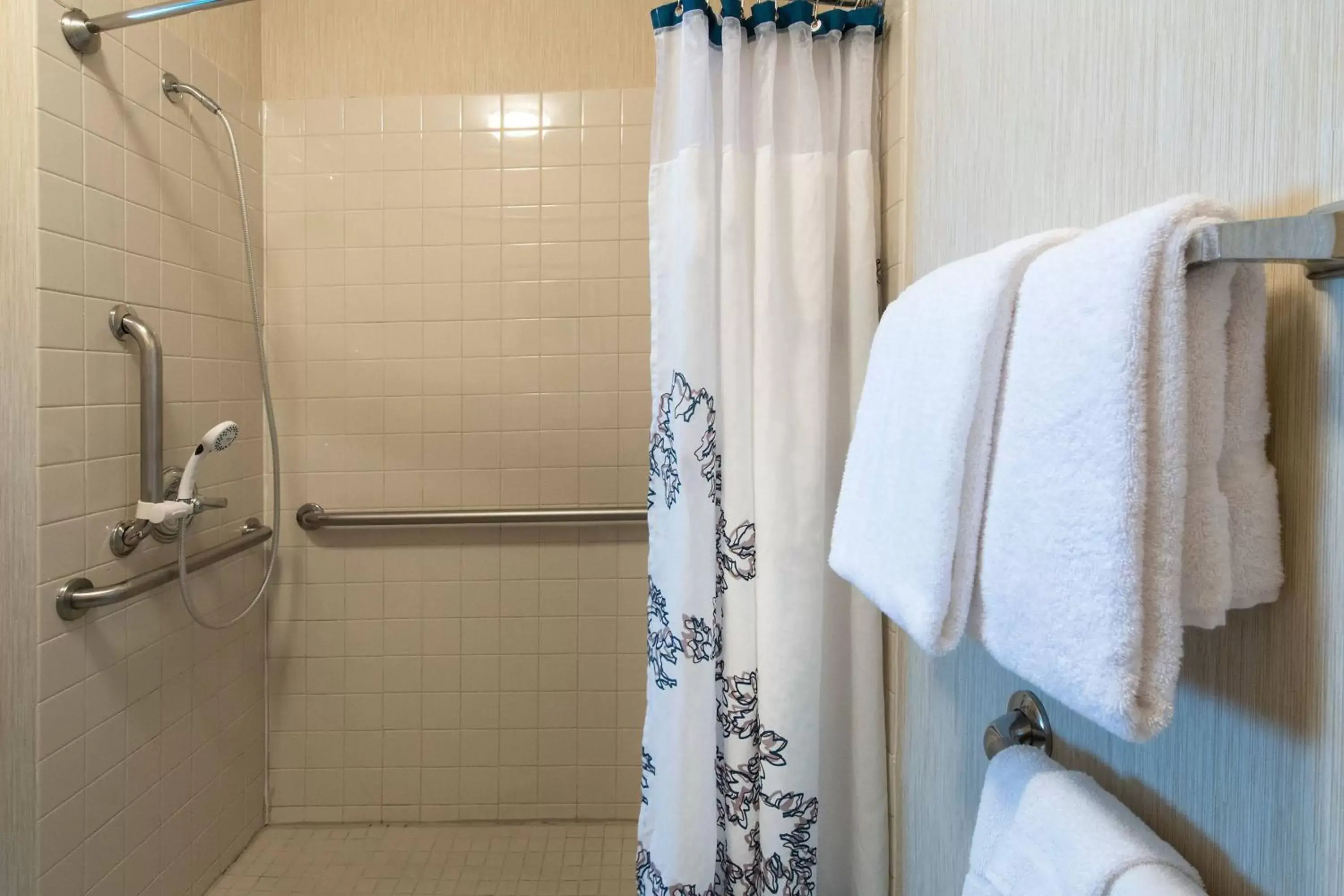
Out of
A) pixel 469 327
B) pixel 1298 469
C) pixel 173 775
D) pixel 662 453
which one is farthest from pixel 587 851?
pixel 1298 469

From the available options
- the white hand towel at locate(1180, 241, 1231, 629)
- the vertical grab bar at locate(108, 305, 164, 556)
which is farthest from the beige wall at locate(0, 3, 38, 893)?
the white hand towel at locate(1180, 241, 1231, 629)

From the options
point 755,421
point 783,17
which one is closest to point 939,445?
point 755,421

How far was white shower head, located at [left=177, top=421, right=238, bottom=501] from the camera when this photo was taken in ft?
4.39

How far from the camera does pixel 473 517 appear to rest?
1734 millimetres

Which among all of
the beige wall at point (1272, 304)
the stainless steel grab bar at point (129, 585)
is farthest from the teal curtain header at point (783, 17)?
the stainless steel grab bar at point (129, 585)

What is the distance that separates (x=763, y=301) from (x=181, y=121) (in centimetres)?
130

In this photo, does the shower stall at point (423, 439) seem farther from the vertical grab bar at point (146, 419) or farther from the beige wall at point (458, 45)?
the vertical grab bar at point (146, 419)

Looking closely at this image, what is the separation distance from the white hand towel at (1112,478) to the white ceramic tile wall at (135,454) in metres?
1.40

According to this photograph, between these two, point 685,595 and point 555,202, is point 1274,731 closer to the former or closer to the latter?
point 685,595

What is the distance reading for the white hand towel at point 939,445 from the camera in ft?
1.76

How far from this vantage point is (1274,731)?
1.36 feet

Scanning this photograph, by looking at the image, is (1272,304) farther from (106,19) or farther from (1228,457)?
(106,19)

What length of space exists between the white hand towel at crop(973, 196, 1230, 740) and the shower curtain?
621mm

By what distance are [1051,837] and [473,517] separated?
1433mm
